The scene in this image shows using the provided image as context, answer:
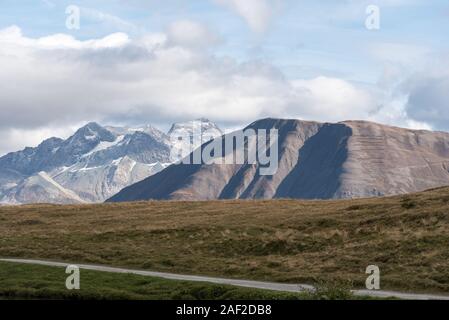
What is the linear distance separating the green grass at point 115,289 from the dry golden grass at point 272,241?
8.37 meters

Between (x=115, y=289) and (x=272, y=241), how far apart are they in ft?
82.0

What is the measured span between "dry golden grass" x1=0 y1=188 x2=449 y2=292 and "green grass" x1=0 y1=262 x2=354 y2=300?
837 centimetres

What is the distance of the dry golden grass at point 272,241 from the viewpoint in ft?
183

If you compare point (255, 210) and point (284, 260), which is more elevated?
point (255, 210)

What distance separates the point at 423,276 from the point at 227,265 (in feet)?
56.9

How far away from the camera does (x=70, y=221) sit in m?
99.4

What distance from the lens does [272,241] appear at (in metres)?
70.2

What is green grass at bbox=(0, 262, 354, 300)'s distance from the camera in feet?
142
